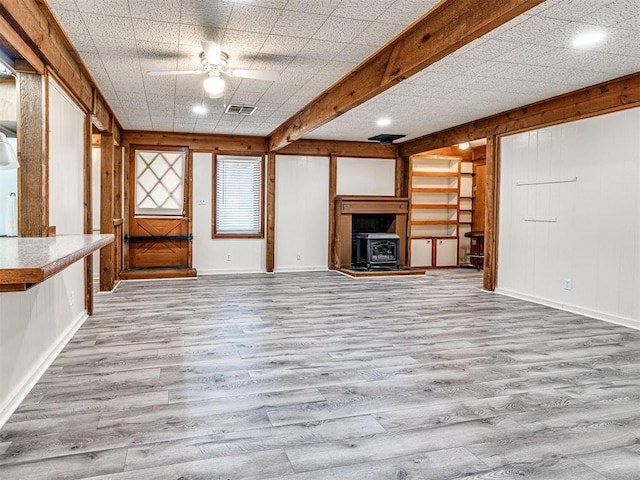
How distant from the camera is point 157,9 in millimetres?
2938

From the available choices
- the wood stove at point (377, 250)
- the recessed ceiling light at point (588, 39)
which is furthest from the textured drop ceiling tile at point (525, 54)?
the wood stove at point (377, 250)

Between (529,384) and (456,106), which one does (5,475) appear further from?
(456,106)

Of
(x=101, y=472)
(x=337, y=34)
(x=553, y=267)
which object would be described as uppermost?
(x=337, y=34)

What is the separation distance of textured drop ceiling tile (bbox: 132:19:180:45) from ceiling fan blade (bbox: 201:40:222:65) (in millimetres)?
206

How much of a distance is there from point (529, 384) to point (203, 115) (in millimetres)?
5117

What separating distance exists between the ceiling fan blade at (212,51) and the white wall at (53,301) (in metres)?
1.12

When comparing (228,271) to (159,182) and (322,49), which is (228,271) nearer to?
(159,182)

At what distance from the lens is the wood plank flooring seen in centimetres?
198

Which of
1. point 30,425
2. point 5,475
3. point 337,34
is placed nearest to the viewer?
point 5,475

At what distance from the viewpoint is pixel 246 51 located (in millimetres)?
3717

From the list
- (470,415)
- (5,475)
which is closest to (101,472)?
(5,475)

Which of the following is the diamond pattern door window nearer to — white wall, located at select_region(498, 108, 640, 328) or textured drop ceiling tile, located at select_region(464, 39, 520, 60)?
white wall, located at select_region(498, 108, 640, 328)

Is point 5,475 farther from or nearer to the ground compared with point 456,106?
nearer to the ground

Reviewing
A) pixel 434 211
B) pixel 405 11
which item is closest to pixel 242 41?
pixel 405 11
